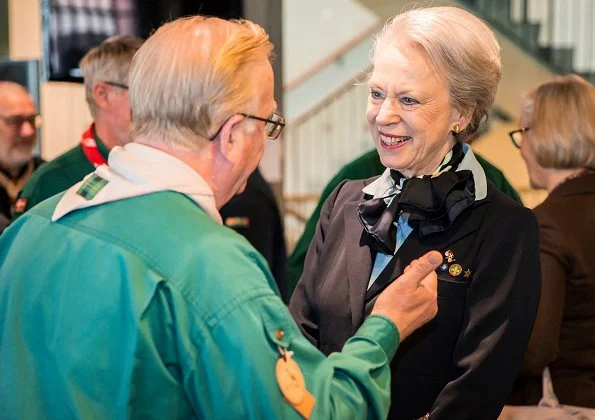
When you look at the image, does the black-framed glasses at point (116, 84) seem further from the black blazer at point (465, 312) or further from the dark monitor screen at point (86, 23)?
the black blazer at point (465, 312)

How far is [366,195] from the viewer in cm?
254

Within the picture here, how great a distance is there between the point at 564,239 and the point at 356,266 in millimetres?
815

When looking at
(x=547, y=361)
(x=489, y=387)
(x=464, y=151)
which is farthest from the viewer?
(x=547, y=361)

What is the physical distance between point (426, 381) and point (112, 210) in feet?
2.99

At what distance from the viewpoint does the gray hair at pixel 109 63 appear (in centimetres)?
367

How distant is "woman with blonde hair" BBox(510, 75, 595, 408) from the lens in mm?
2828

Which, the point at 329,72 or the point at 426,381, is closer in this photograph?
the point at 426,381

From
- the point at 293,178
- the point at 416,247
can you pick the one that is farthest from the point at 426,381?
the point at 293,178

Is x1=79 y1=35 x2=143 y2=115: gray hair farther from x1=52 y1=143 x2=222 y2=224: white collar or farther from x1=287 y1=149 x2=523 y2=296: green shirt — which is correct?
x1=52 y1=143 x2=222 y2=224: white collar

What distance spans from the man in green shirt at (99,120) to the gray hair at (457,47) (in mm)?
1470

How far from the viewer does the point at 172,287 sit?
1.69 meters

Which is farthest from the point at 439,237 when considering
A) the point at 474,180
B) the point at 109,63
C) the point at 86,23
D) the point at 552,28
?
the point at 552,28

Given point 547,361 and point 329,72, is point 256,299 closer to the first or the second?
point 547,361

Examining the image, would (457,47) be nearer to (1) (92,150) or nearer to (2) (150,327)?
(2) (150,327)
